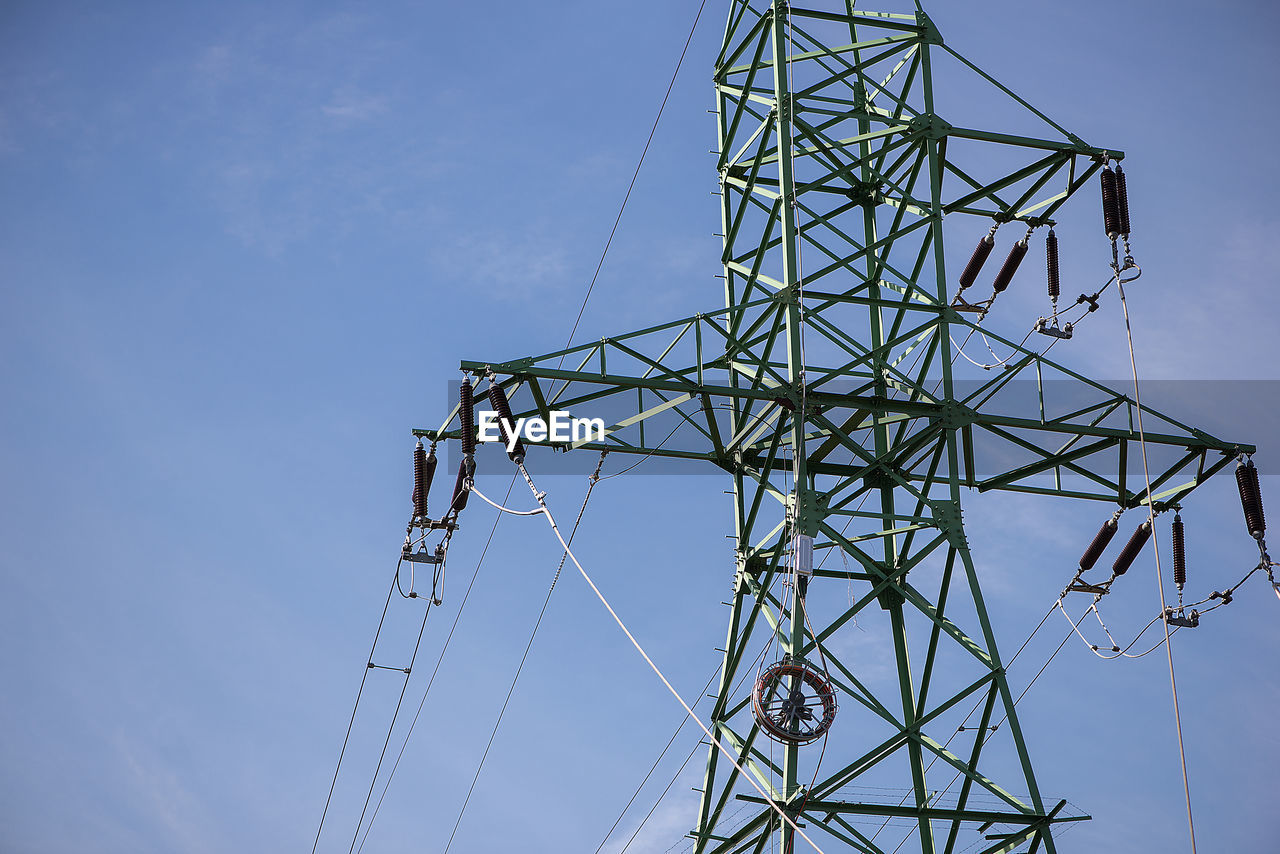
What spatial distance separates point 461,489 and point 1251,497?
467 inches

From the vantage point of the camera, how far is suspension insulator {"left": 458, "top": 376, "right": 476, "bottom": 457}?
820 inches

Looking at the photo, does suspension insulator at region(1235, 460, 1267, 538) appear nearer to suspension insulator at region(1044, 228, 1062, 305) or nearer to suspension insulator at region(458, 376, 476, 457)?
suspension insulator at region(1044, 228, 1062, 305)

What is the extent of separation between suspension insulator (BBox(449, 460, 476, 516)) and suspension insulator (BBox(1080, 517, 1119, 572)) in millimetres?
9943

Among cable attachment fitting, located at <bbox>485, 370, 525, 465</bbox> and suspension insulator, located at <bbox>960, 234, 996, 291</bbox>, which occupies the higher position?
suspension insulator, located at <bbox>960, 234, 996, 291</bbox>

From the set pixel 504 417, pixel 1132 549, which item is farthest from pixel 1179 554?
pixel 504 417

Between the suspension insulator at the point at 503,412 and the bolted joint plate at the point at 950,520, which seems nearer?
the suspension insulator at the point at 503,412

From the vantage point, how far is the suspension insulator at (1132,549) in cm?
2341

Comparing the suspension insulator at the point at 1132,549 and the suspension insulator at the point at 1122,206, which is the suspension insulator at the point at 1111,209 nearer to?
the suspension insulator at the point at 1122,206

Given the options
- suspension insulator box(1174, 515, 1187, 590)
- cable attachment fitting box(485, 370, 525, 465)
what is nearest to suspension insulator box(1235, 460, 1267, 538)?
suspension insulator box(1174, 515, 1187, 590)

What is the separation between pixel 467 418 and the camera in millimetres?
20844

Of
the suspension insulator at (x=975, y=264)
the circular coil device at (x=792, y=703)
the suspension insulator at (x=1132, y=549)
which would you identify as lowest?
the circular coil device at (x=792, y=703)

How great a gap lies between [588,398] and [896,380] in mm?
4733

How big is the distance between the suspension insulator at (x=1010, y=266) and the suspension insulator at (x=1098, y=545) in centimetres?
409

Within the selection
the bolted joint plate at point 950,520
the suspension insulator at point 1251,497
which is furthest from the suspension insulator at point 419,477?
the suspension insulator at point 1251,497
